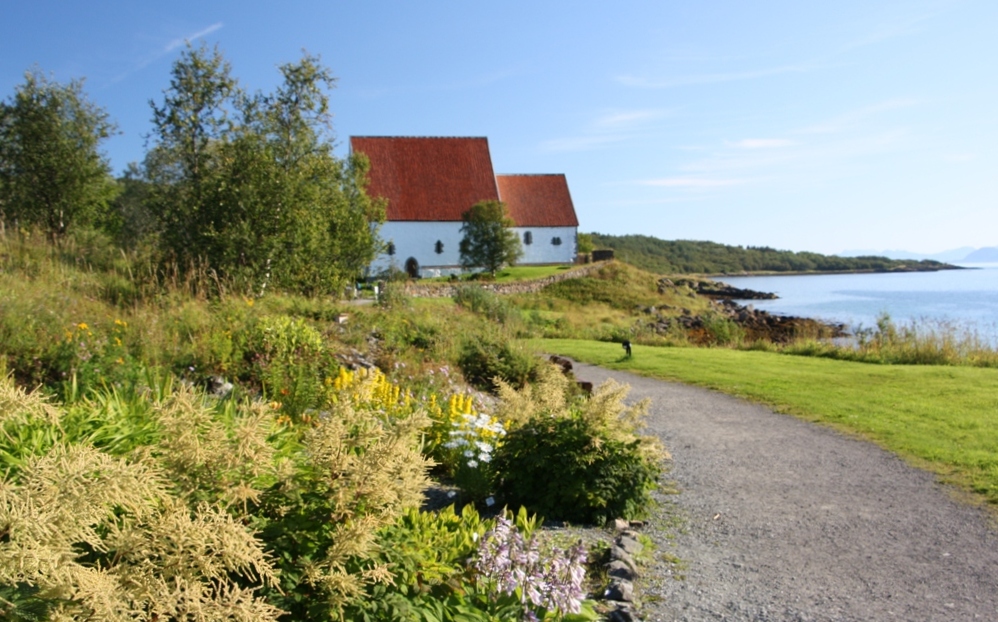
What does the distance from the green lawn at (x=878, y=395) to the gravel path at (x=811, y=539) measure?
24.1 inches

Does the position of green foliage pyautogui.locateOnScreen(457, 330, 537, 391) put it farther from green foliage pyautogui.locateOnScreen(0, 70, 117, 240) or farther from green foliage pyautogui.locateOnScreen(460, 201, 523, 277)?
green foliage pyautogui.locateOnScreen(460, 201, 523, 277)

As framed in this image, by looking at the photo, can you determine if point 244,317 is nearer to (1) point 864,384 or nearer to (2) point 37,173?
(1) point 864,384

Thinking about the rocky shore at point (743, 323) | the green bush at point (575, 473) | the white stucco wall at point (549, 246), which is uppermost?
the white stucco wall at point (549, 246)

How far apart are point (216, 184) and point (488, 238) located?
28.1 m

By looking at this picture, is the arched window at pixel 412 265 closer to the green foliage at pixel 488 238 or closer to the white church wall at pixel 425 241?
the white church wall at pixel 425 241

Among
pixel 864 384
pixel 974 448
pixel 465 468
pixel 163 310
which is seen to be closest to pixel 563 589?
pixel 465 468

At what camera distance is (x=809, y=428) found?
9109mm

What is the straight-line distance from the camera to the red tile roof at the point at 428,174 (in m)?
48.7

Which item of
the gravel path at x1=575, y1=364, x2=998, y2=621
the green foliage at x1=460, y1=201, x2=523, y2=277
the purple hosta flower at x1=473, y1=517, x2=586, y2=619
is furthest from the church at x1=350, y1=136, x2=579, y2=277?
the purple hosta flower at x1=473, y1=517, x2=586, y2=619

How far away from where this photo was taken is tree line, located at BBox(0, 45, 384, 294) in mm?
14211

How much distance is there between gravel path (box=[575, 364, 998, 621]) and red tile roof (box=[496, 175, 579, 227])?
44836 millimetres

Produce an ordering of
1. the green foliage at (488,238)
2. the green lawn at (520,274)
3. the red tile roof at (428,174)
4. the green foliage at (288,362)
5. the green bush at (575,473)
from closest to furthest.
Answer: the green bush at (575,473), the green foliage at (288,362), the green lawn at (520,274), the green foliage at (488,238), the red tile roof at (428,174)

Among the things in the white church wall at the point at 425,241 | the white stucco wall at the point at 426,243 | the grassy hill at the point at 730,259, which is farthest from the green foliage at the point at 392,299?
the grassy hill at the point at 730,259

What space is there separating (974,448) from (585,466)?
5.25 metres
